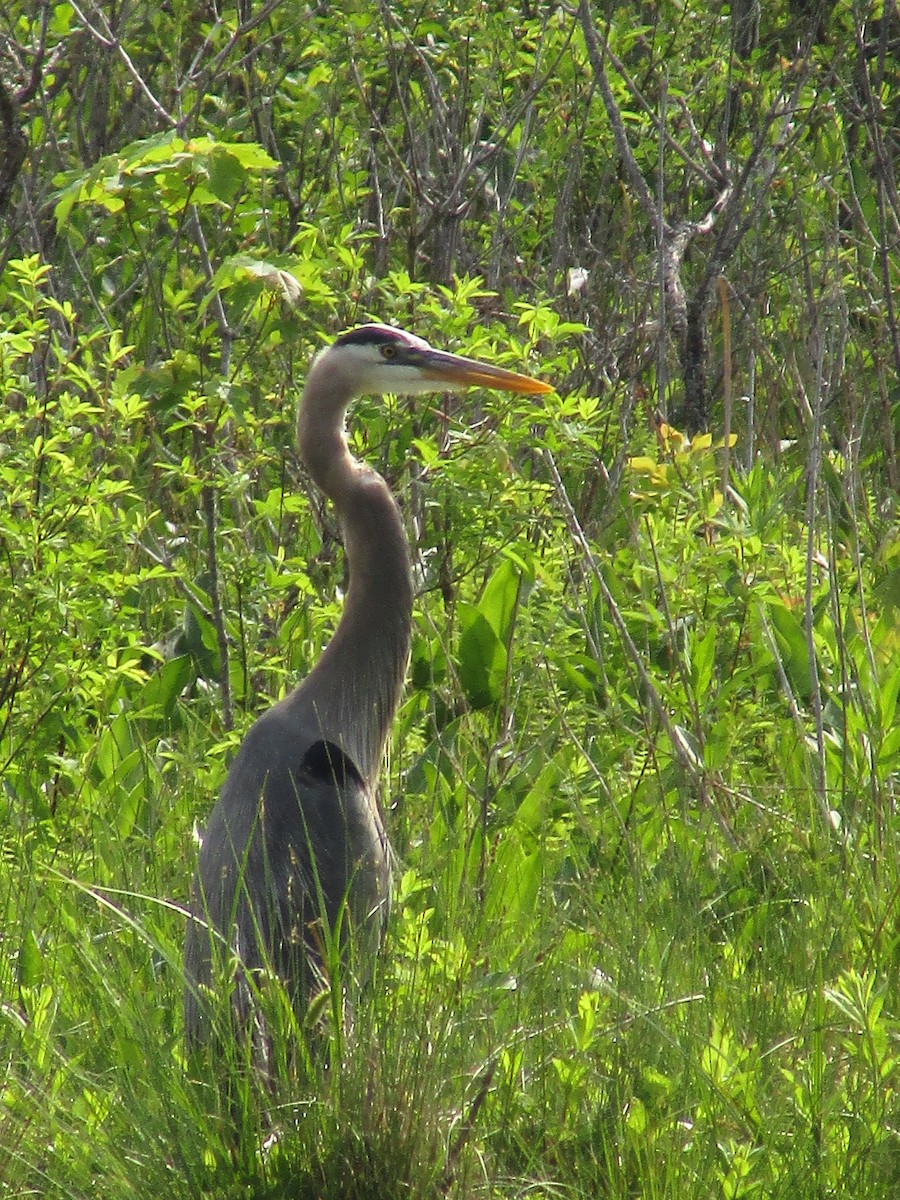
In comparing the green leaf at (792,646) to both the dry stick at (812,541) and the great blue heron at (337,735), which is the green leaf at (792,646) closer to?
the dry stick at (812,541)

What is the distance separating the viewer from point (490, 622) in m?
4.54

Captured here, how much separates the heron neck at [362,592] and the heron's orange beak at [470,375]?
25cm

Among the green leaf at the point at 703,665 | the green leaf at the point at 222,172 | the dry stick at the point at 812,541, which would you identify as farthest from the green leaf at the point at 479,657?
the green leaf at the point at 222,172

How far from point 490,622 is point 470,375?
1.16m

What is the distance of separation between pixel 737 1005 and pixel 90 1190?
42.0 inches

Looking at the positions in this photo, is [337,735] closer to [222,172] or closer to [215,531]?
[215,531]

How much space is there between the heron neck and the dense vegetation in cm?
24

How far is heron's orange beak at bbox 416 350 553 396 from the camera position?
3.51 meters

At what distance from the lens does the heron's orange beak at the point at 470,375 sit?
3.51 metres

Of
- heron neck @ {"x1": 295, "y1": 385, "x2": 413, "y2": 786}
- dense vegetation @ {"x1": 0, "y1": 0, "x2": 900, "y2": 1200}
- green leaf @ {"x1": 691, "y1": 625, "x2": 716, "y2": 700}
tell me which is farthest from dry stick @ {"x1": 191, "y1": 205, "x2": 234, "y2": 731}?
green leaf @ {"x1": 691, "y1": 625, "x2": 716, "y2": 700}

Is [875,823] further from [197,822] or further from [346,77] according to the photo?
[346,77]

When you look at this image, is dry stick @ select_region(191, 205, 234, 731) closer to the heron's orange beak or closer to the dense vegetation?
the dense vegetation

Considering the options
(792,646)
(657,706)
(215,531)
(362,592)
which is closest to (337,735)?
(362,592)

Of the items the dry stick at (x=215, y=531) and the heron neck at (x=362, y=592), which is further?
the dry stick at (x=215, y=531)
